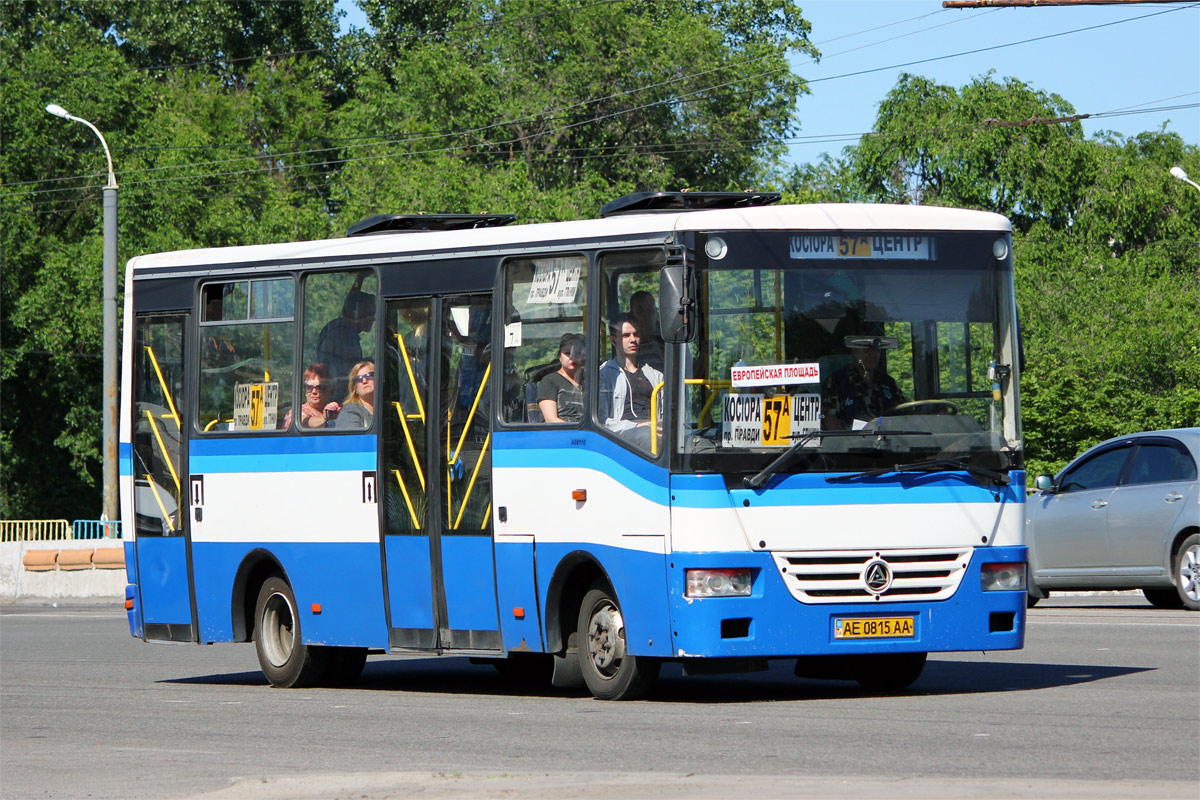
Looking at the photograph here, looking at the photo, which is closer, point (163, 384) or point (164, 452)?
point (164, 452)

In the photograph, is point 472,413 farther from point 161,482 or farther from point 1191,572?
point 1191,572

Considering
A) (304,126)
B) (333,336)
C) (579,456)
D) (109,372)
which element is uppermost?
(304,126)

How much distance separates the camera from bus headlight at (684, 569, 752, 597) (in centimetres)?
1177

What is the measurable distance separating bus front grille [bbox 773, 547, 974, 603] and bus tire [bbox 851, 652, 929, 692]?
901 millimetres

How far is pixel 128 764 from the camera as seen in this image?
A: 10344 millimetres

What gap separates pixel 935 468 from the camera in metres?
12.2

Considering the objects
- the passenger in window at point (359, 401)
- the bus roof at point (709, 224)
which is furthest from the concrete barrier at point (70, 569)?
the bus roof at point (709, 224)

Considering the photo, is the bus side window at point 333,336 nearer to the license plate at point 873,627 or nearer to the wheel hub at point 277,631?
the wheel hub at point 277,631

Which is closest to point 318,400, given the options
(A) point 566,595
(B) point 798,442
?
(A) point 566,595

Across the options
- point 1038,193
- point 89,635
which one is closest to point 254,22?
point 1038,193

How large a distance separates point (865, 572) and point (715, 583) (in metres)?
0.94

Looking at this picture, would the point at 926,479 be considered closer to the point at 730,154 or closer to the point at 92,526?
the point at 92,526

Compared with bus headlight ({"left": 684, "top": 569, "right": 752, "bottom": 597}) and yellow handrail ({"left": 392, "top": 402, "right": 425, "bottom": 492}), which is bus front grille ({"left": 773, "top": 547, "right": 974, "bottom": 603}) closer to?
bus headlight ({"left": 684, "top": 569, "right": 752, "bottom": 597})

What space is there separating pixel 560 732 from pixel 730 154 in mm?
53813
